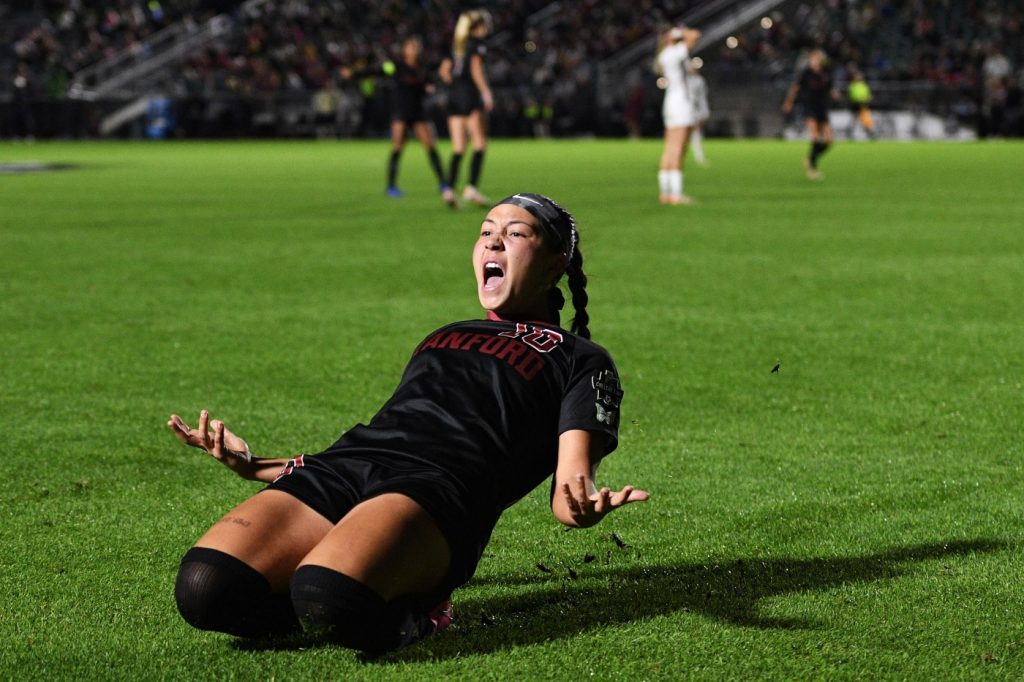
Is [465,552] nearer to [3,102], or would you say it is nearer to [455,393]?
[455,393]

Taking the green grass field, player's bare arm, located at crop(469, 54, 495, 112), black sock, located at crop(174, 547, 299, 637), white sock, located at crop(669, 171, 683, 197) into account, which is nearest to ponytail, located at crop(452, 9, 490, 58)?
player's bare arm, located at crop(469, 54, 495, 112)

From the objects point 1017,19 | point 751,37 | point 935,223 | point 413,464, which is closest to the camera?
point 413,464

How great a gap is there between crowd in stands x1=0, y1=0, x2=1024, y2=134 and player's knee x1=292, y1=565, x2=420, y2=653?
39.6m

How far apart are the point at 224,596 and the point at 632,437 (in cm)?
261

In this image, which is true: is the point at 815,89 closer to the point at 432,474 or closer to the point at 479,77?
the point at 479,77

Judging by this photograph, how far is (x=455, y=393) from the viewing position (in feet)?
11.9

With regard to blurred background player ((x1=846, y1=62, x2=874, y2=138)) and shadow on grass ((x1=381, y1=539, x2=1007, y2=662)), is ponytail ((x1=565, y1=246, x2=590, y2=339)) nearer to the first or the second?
shadow on grass ((x1=381, y1=539, x2=1007, y2=662))

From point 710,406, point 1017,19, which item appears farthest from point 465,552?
point 1017,19

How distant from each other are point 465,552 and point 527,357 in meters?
0.55

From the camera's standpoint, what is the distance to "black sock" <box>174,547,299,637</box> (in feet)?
10.5

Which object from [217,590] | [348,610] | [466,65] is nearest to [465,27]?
[466,65]

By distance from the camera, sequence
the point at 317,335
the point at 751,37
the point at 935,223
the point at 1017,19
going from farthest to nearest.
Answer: the point at 751,37, the point at 1017,19, the point at 935,223, the point at 317,335

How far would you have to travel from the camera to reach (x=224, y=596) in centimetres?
320

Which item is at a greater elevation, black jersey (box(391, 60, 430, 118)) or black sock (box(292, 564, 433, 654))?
black jersey (box(391, 60, 430, 118))
